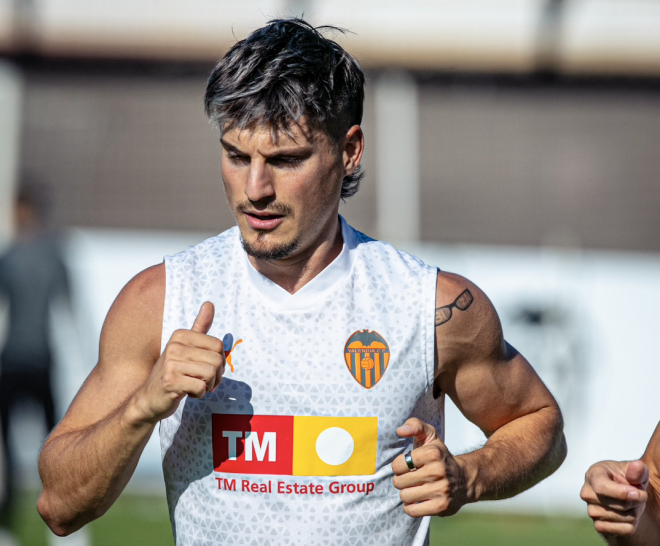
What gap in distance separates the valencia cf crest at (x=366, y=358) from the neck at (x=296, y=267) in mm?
238

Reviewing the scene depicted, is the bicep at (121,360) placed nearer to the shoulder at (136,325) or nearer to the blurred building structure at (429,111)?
the shoulder at (136,325)

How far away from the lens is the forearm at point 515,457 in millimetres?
2492

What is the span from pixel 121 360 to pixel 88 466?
315 millimetres

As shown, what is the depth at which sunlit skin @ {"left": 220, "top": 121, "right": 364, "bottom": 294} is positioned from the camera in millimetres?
2506

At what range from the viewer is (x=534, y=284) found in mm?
7871

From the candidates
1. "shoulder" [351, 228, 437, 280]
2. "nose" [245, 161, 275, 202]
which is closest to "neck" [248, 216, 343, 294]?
"shoulder" [351, 228, 437, 280]

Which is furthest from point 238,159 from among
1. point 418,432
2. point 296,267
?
point 418,432

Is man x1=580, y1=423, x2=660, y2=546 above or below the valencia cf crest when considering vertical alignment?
below

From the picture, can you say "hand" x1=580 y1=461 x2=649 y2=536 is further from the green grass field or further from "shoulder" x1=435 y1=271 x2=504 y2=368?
the green grass field

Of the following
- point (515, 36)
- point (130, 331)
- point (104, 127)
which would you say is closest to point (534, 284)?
point (515, 36)

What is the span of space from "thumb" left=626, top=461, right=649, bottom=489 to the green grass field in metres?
4.05

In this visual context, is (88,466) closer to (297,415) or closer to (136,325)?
(136,325)

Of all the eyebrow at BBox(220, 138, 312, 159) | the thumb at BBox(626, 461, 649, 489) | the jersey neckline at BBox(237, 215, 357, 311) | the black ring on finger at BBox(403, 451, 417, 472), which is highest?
the eyebrow at BBox(220, 138, 312, 159)

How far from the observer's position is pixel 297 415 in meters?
2.55
